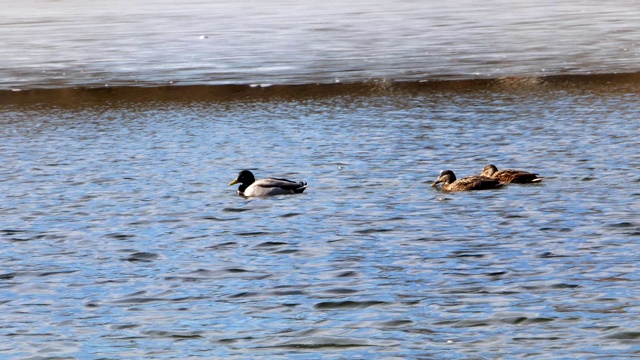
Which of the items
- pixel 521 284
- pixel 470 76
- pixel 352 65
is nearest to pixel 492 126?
pixel 470 76

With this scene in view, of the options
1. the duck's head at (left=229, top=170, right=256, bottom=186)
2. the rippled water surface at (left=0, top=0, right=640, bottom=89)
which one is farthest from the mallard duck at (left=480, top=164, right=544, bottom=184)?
the rippled water surface at (left=0, top=0, right=640, bottom=89)

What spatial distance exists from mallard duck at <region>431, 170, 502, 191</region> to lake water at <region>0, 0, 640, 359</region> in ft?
0.60

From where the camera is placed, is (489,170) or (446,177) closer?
(446,177)

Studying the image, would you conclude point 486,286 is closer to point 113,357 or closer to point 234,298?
point 234,298

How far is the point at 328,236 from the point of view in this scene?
12.0 metres

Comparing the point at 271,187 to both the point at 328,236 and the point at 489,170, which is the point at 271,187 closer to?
the point at 489,170

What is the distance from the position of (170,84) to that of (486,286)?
16024mm

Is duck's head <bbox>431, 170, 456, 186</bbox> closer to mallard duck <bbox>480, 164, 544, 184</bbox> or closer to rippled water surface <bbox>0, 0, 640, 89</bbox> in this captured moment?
mallard duck <bbox>480, 164, 544, 184</bbox>

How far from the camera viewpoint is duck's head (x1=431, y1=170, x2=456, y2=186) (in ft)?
47.1

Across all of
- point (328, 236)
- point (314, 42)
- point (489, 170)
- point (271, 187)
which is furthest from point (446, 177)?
point (314, 42)

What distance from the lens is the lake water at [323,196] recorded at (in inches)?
344

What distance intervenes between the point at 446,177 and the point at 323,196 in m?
1.44

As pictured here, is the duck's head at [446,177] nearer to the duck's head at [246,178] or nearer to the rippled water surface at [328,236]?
the rippled water surface at [328,236]

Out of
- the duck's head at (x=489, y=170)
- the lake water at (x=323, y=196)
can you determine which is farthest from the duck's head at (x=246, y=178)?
the duck's head at (x=489, y=170)
